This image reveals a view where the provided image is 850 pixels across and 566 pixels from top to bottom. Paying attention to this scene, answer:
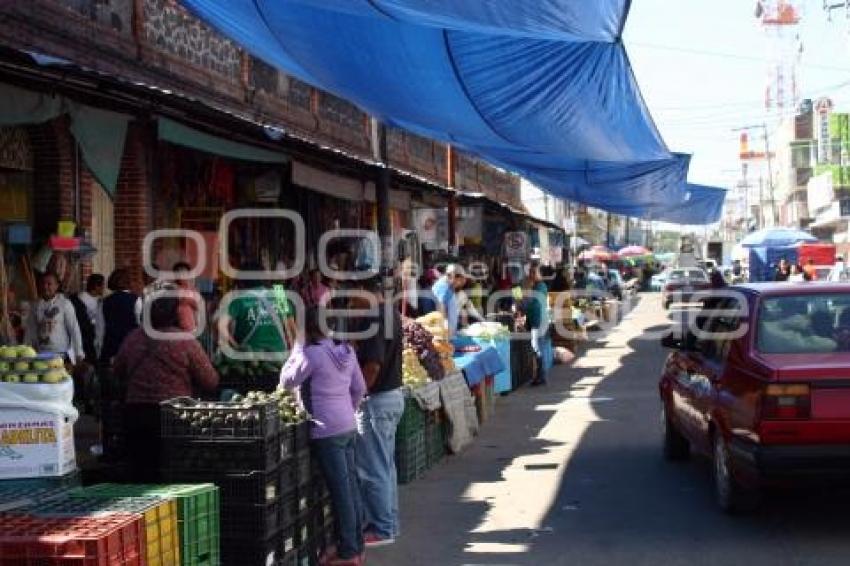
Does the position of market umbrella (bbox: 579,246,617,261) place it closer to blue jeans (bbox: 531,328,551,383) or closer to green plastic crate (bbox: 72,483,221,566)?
blue jeans (bbox: 531,328,551,383)

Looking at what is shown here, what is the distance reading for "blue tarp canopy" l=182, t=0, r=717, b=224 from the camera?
615cm

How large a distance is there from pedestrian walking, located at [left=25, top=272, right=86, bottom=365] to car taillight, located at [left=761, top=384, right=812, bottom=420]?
6241 mm

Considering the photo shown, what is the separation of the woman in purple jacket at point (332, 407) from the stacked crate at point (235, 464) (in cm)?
71

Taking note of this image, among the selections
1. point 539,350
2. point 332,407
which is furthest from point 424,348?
point 539,350

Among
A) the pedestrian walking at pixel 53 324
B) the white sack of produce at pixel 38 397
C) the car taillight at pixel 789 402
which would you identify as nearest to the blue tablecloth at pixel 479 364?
the pedestrian walking at pixel 53 324

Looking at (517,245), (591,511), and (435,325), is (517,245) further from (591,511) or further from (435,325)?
(591,511)

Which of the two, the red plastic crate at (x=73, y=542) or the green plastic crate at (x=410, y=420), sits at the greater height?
the red plastic crate at (x=73, y=542)

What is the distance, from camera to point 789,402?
732cm

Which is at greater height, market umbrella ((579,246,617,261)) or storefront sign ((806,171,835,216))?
storefront sign ((806,171,835,216))

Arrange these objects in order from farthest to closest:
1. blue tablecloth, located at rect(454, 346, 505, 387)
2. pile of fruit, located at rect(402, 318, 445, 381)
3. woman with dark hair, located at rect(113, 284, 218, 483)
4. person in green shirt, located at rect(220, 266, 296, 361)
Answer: blue tablecloth, located at rect(454, 346, 505, 387) → pile of fruit, located at rect(402, 318, 445, 381) → person in green shirt, located at rect(220, 266, 296, 361) → woman with dark hair, located at rect(113, 284, 218, 483)

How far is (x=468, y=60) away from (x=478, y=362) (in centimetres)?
614

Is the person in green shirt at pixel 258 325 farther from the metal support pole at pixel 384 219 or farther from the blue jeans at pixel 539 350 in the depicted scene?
the blue jeans at pixel 539 350

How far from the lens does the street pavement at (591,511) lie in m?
7.48

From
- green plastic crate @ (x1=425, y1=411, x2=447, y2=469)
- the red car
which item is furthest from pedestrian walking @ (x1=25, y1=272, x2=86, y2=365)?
the red car
